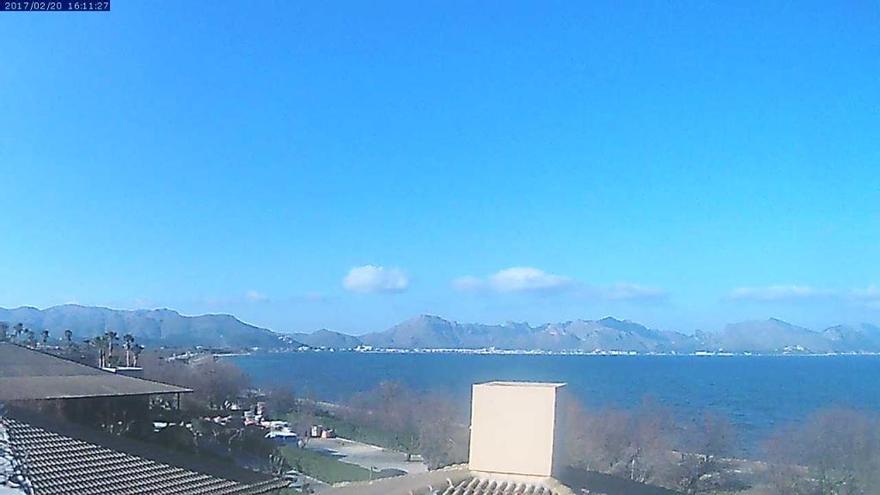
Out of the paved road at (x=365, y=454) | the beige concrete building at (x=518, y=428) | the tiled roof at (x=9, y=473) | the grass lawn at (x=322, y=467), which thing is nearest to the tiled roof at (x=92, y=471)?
the tiled roof at (x=9, y=473)

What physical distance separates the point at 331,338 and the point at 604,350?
77.2 ft

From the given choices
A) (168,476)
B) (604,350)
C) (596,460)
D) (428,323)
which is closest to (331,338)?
(428,323)

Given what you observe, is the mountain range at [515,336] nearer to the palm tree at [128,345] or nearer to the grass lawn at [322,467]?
the palm tree at [128,345]

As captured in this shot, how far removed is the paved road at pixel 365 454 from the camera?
1450 cm

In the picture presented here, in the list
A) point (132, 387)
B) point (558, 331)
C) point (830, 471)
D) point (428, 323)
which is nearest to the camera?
point (132, 387)

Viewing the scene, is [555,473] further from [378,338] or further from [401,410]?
[378,338]

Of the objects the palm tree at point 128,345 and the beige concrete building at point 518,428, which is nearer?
the beige concrete building at point 518,428

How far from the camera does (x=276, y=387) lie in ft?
87.2

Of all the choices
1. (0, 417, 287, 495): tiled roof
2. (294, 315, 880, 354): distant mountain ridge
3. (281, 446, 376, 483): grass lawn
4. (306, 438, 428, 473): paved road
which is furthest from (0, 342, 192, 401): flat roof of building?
(294, 315, 880, 354): distant mountain ridge

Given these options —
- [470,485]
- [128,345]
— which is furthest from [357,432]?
[470,485]

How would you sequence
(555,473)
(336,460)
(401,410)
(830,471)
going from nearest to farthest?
1. (555,473)
2. (830,471)
3. (336,460)
4. (401,410)

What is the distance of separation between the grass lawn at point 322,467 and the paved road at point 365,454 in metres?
0.33

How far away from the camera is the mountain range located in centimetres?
3940

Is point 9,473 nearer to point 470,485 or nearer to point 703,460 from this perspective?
point 470,485
